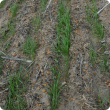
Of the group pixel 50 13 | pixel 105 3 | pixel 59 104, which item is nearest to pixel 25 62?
pixel 59 104

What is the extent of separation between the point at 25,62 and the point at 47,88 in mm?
686

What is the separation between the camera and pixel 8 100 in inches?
75.9

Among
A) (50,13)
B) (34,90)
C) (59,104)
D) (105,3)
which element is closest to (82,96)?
(59,104)

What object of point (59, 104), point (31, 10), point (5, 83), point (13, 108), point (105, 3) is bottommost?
point (59, 104)

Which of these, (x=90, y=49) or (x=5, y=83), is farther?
(x=90, y=49)

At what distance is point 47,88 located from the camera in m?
1.96

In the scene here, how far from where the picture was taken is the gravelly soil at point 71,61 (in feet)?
6.12

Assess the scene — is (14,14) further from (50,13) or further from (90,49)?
(90,49)

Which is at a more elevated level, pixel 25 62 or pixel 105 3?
pixel 105 3

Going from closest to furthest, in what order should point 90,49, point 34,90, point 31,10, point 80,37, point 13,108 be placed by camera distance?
point 13,108, point 34,90, point 90,49, point 80,37, point 31,10

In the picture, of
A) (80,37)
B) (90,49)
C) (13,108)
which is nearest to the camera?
(13,108)

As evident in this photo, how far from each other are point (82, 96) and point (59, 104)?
340 millimetres

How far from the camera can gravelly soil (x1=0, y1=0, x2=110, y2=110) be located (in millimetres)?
1866

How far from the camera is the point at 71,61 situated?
2.31 metres
